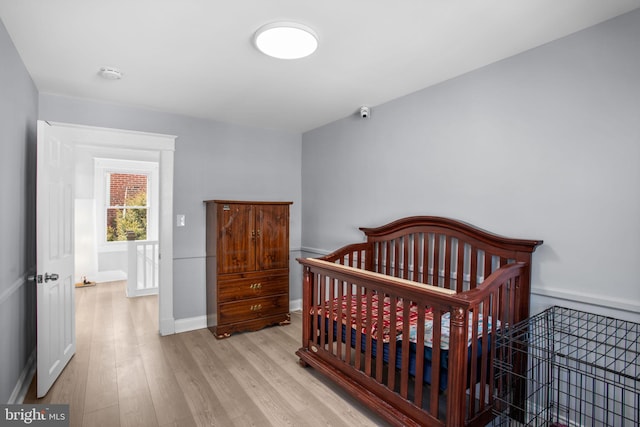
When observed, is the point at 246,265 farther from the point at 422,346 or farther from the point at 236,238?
the point at 422,346

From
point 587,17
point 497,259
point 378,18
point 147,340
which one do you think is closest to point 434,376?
point 497,259

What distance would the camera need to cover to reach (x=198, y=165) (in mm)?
3701

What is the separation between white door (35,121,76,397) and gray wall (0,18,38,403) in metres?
0.13

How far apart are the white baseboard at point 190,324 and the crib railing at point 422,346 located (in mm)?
1658

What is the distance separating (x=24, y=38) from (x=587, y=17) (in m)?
3.23

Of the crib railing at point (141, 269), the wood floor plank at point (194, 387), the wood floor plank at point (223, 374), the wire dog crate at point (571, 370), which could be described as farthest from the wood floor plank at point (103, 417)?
the crib railing at point (141, 269)

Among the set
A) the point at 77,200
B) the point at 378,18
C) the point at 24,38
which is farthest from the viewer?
the point at 77,200

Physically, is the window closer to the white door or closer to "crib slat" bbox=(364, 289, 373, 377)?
the white door

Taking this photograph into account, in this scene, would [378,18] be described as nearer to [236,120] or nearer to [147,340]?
[236,120]

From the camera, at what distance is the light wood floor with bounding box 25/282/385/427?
2104 millimetres

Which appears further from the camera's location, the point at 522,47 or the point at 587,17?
the point at 522,47

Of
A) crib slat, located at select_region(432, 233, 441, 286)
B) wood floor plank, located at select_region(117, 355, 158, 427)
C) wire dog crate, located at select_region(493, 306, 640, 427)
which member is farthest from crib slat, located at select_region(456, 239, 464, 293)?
wood floor plank, located at select_region(117, 355, 158, 427)

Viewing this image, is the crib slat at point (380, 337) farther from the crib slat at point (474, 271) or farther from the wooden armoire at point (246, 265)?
the wooden armoire at point (246, 265)

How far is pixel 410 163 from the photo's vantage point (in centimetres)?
292
